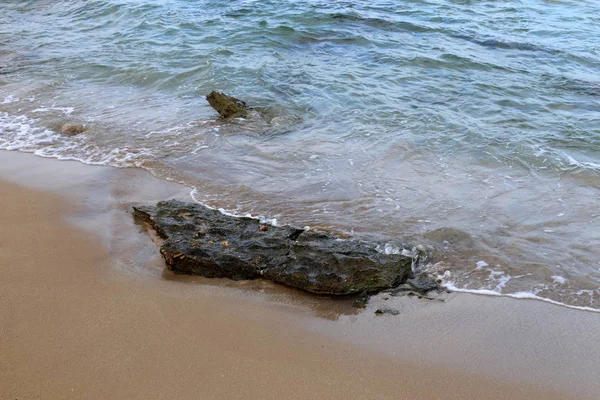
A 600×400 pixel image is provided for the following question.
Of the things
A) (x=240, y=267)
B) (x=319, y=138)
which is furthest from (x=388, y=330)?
(x=319, y=138)

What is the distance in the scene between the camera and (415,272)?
14.5 feet

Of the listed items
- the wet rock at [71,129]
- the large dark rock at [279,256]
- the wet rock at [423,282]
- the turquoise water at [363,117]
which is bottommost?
the turquoise water at [363,117]

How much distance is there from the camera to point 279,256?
14.3 feet

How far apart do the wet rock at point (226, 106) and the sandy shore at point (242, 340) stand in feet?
11.0

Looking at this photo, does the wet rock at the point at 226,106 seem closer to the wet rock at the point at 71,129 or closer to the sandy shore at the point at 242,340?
the wet rock at the point at 71,129

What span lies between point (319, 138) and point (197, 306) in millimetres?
3640

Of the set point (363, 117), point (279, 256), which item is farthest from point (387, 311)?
point (363, 117)

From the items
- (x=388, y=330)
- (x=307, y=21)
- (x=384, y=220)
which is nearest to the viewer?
(x=388, y=330)

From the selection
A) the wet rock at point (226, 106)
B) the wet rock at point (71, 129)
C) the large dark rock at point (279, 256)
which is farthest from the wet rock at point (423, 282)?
the wet rock at point (71, 129)

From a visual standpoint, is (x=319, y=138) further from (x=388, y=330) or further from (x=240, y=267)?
(x=388, y=330)

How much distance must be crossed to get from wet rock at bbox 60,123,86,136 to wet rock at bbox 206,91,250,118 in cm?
170

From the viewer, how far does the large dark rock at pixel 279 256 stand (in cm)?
415

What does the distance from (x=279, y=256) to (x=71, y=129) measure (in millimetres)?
4201

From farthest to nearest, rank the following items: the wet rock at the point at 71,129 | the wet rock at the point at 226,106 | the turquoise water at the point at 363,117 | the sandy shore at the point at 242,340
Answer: the wet rock at the point at 226,106
the wet rock at the point at 71,129
the turquoise water at the point at 363,117
the sandy shore at the point at 242,340
